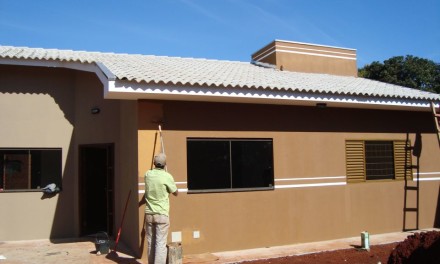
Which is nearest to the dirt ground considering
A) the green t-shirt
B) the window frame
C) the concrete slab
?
the concrete slab

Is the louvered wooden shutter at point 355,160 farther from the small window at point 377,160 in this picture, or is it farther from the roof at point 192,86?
the roof at point 192,86

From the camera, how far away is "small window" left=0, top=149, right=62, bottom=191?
10.3m

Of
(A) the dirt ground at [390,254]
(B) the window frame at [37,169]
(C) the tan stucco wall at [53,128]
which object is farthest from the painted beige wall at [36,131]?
(A) the dirt ground at [390,254]

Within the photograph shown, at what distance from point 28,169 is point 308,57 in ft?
28.9

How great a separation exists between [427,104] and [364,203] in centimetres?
275

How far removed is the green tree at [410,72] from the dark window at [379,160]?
27020 mm

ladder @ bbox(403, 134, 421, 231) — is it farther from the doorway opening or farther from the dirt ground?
the doorway opening

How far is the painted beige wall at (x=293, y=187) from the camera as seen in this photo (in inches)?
336

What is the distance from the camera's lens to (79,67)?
9.81m

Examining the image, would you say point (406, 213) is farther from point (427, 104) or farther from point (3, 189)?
point (3, 189)

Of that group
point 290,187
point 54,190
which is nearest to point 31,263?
point 54,190

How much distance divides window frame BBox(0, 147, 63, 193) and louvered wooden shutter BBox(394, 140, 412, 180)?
26.3 feet

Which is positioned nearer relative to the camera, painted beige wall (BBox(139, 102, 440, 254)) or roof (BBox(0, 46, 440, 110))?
roof (BBox(0, 46, 440, 110))

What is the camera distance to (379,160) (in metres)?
10.7
